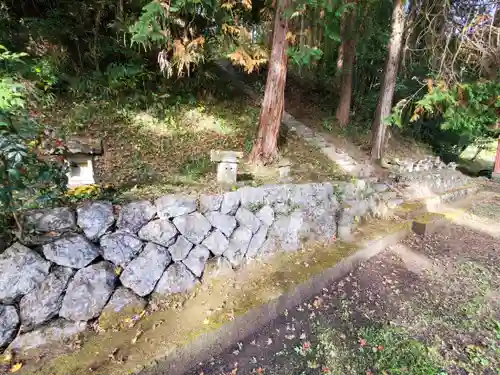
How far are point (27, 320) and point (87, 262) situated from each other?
519mm

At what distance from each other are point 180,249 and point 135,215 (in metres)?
0.53

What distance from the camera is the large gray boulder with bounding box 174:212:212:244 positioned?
8.51 ft

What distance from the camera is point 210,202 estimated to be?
276 centimetres

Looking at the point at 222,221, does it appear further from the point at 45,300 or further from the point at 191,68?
the point at 191,68

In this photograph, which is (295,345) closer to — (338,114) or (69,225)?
(69,225)

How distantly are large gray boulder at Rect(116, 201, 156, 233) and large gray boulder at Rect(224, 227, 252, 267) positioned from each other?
0.89m

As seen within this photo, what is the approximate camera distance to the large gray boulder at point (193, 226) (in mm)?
2594

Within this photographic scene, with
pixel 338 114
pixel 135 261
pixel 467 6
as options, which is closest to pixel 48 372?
pixel 135 261

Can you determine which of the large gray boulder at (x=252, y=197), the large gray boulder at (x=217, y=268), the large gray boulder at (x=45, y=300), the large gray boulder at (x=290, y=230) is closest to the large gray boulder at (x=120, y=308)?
the large gray boulder at (x=45, y=300)

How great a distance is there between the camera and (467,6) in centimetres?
585

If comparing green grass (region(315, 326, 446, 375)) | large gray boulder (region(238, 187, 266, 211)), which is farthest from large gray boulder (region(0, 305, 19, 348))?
green grass (region(315, 326, 446, 375))

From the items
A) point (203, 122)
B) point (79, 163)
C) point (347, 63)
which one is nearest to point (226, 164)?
point (79, 163)

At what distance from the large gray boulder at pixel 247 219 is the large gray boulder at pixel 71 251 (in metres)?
1.40

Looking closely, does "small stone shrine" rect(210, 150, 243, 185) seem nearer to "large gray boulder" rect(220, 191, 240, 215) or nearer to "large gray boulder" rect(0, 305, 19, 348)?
"large gray boulder" rect(220, 191, 240, 215)
